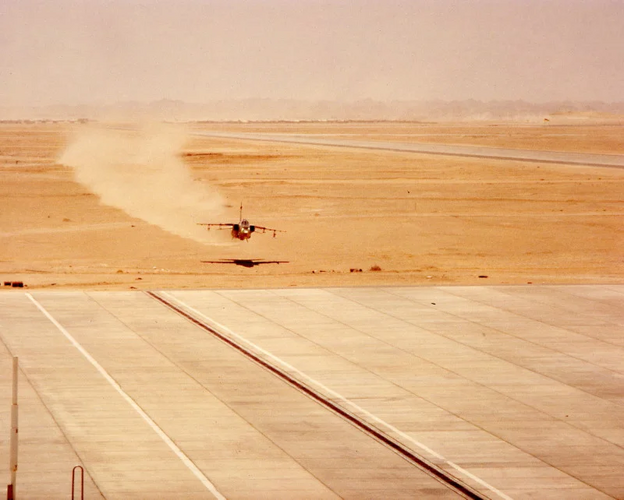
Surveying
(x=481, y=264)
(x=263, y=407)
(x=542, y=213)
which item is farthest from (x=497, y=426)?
(x=542, y=213)

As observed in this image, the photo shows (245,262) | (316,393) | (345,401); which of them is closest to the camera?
(345,401)

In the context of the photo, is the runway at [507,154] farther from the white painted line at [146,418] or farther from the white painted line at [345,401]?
the white painted line at [146,418]

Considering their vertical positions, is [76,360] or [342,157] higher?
[342,157]

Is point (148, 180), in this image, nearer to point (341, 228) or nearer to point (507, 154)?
point (341, 228)

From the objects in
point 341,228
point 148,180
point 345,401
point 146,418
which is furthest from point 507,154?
point 146,418

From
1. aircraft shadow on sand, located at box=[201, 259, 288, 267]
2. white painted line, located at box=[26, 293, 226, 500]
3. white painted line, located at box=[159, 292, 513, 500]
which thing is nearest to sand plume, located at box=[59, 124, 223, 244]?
aircraft shadow on sand, located at box=[201, 259, 288, 267]

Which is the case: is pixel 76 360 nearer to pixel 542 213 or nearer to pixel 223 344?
pixel 223 344
